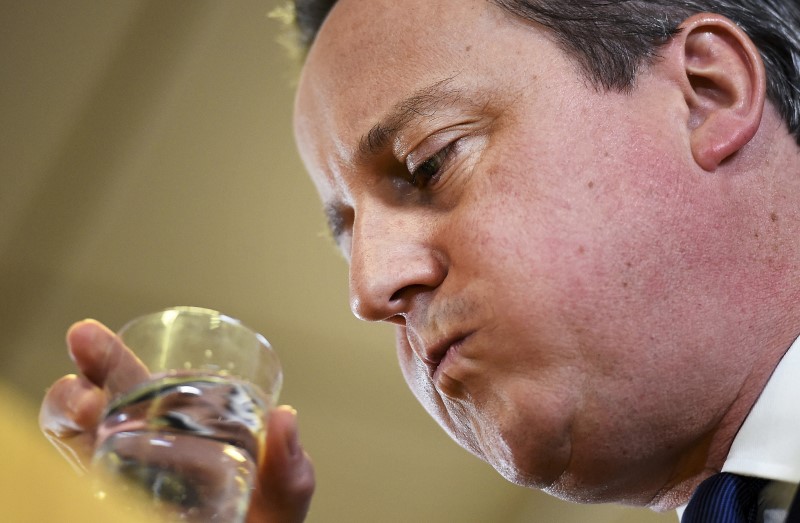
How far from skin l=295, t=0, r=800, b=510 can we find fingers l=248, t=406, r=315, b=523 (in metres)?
0.18

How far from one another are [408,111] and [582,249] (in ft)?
0.91

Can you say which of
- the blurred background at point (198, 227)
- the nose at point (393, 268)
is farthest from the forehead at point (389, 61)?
the blurred background at point (198, 227)

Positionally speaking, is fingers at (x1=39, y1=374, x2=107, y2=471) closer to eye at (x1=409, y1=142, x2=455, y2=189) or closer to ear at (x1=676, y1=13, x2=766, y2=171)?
eye at (x1=409, y1=142, x2=455, y2=189)

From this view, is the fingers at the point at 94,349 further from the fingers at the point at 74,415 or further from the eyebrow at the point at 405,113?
the eyebrow at the point at 405,113

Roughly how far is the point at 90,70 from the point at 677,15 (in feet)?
5.69

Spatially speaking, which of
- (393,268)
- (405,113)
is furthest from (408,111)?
(393,268)

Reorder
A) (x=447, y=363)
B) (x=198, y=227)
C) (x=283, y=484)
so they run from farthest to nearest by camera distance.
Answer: (x=198, y=227), (x=283, y=484), (x=447, y=363)

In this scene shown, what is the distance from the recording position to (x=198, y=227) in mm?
2598

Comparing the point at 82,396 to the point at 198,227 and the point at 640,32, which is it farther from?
the point at 198,227

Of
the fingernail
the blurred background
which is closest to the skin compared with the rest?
the fingernail

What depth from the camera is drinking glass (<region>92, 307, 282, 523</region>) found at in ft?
2.50

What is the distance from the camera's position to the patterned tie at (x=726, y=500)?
0.82 meters

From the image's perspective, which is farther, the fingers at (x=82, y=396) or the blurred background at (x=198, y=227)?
the blurred background at (x=198, y=227)

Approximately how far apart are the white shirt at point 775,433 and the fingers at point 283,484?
48cm
